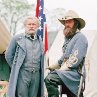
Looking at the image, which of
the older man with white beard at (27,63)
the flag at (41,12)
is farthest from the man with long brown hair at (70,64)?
the flag at (41,12)

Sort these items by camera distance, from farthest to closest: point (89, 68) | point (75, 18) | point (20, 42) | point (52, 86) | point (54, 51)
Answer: point (54, 51) → point (89, 68) → point (20, 42) → point (75, 18) → point (52, 86)

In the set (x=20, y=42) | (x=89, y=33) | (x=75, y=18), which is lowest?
(x=89, y=33)

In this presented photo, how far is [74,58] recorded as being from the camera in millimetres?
5465

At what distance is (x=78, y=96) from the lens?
18.0ft

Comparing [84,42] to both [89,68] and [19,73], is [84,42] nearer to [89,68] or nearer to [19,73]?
[19,73]

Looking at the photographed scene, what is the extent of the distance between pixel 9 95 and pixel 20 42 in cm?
78

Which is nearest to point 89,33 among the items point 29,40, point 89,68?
point 89,68

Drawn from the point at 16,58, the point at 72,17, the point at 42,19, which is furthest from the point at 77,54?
the point at 42,19

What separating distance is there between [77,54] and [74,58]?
0.21ft

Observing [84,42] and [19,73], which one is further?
[19,73]

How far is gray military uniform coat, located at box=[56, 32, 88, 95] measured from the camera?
5.46m

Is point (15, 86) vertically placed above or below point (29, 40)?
below

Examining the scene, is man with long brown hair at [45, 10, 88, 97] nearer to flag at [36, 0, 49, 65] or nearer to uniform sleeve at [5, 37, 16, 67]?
uniform sleeve at [5, 37, 16, 67]

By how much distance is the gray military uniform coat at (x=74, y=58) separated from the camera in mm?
5465
